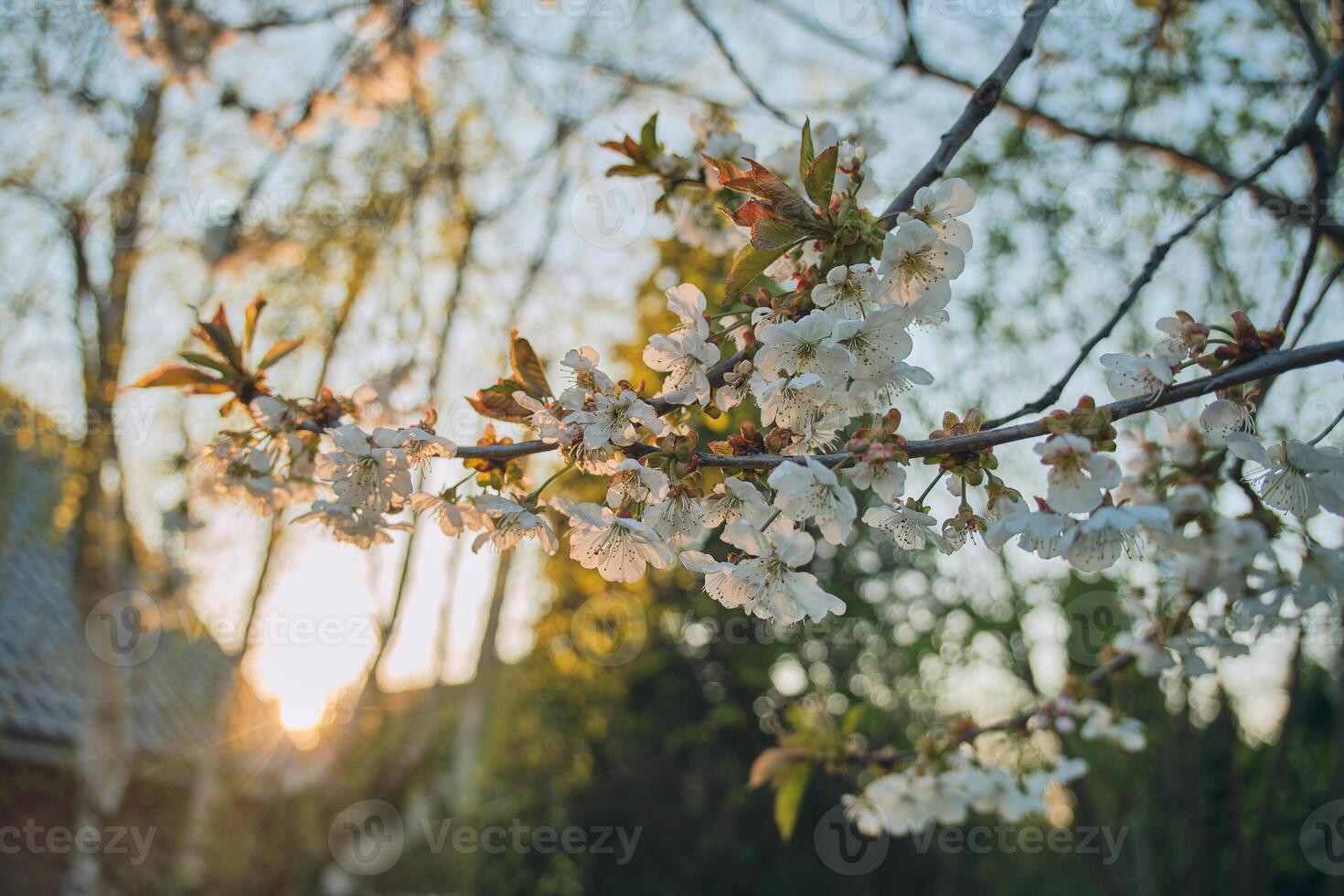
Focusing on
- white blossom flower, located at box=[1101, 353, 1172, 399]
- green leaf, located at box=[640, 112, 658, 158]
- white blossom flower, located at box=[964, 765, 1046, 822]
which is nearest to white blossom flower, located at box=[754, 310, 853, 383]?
white blossom flower, located at box=[1101, 353, 1172, 399]

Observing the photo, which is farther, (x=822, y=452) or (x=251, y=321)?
(x=251, y=321)

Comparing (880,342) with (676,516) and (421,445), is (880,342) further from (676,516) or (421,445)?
(421,445)

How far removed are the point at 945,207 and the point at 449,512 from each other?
2.32 ft

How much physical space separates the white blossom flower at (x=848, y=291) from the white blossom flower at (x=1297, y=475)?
0.41 meters

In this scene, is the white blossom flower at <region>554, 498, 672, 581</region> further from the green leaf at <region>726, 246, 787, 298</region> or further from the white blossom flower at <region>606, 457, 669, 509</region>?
the green leaf at <region>726, 246, 787, 298</region>

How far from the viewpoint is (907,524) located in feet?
3.31

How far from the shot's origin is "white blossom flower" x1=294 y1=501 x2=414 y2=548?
1.13 m

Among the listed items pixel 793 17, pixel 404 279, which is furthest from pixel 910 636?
pixel 793 17

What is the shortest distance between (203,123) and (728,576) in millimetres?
4561

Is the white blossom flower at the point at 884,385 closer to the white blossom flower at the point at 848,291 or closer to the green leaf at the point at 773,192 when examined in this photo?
the white blossom flower at the point at 848,291

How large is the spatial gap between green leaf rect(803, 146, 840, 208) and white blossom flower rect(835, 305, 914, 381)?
0.15 m

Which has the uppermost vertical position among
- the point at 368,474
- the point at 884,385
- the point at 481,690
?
the point at 481,690

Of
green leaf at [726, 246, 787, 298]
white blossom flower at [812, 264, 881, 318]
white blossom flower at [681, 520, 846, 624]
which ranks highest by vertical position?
green leaf at [726, 246, 787, 298]

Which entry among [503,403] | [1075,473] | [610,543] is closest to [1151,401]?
[1075,473]
